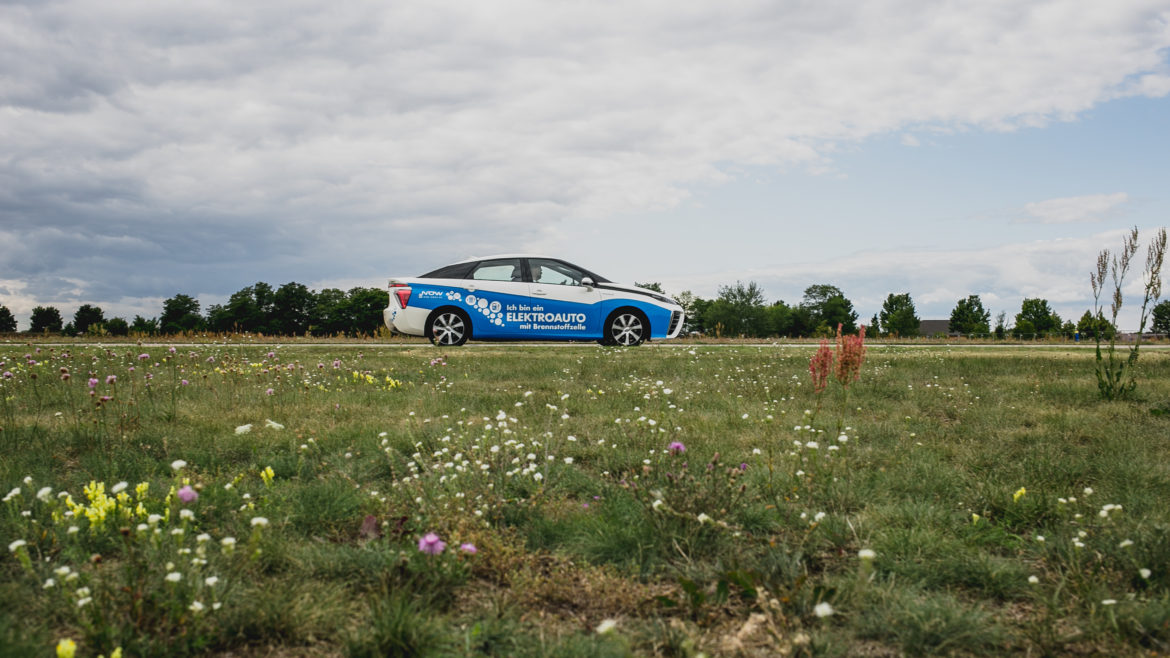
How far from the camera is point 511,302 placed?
565 inches

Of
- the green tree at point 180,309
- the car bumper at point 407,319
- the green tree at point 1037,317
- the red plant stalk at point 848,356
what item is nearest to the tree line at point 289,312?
the green tree at point 180,309

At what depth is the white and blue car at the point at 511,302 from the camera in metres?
14.2

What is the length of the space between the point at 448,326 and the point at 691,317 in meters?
89.7

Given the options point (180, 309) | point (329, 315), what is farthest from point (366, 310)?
point (180, 309)

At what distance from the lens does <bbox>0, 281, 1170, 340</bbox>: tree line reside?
36.7 m

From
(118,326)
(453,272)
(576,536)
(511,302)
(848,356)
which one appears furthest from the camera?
(118,326)

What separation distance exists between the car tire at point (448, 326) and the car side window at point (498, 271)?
89cm

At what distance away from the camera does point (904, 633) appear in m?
2.69

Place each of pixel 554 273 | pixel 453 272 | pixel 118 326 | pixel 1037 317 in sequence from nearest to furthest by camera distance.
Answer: pixel 453 272 → pixel 554 273 → pixel 118 326 → pixel 1037 317

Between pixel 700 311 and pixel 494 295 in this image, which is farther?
pixel 700 311

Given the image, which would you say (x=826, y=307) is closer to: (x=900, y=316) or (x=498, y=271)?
(x=900, y=316)

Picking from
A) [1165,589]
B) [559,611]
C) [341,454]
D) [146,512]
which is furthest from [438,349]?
[1165,589]

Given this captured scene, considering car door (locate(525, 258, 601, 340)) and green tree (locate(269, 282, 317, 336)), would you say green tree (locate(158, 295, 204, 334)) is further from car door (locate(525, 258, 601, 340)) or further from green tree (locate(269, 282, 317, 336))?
car door (locate(525, 258, 601, 340))

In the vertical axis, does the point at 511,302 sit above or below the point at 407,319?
above
